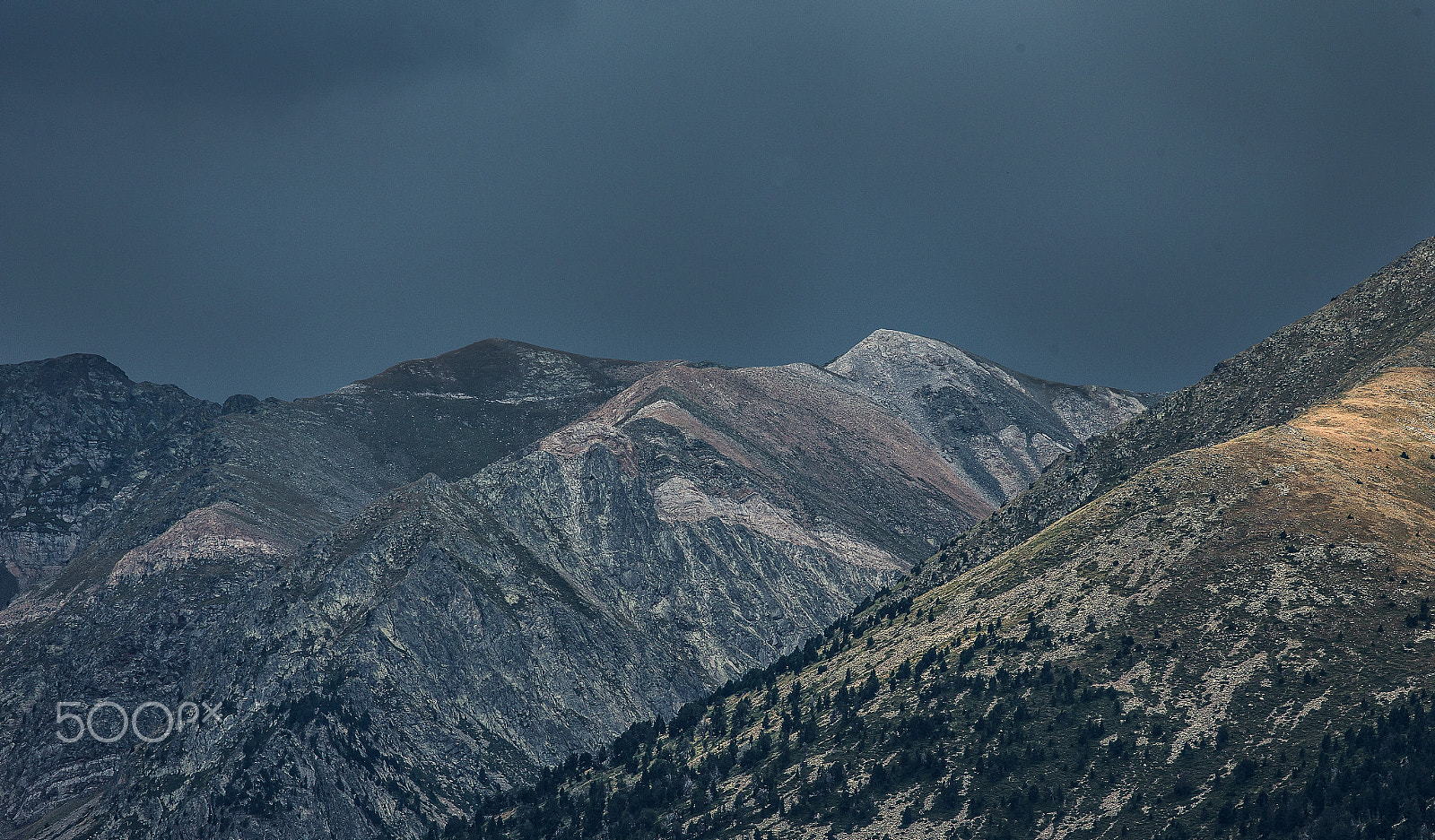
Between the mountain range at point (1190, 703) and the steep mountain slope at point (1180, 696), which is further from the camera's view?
the steep mountain slope at point (1180, 696)

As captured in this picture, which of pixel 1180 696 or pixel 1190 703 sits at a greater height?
pixel 1180 696

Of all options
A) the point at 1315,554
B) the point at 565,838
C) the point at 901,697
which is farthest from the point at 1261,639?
the point at 565,838

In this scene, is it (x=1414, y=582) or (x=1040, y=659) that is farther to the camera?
(x=1040, y=659)

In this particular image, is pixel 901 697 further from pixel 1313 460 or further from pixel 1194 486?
pixel 1313 460

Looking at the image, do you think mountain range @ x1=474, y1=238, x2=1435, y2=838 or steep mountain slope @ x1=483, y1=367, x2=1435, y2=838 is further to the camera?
steep mountain slope @ x1=483, y1=367, x2=1435, y2=838

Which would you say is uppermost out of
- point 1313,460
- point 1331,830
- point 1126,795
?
point 1313,460

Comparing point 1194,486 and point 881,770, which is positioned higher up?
point 1194,486

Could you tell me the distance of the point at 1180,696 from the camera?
6590 inches

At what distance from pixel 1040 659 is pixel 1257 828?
4549cm

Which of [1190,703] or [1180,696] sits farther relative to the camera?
[1180,696]

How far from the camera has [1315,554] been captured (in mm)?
176625

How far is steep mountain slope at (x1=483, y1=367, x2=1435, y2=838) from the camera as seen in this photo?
5950 inches

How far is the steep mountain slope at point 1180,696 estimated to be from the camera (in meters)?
151

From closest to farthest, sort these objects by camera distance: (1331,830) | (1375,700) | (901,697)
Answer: (1331,830) < (1375,700) < (901,697)
